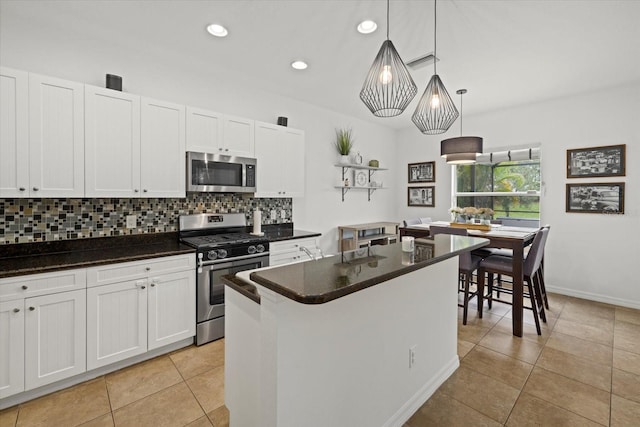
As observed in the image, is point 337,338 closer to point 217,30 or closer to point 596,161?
point 217,30

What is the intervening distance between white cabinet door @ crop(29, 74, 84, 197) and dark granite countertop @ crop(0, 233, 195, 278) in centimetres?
49

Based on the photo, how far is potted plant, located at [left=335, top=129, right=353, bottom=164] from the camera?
466cm

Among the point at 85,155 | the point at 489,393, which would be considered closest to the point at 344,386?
the point at 489,393

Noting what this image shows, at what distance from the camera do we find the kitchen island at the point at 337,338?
1.21m

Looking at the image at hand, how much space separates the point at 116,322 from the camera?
226cm

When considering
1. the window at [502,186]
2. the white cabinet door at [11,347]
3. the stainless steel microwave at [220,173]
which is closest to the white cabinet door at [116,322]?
the white cabinet door at [11,347]

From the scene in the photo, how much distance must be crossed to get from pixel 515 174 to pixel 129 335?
5.29 m

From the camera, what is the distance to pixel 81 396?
2045mm

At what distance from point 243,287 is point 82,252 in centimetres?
189

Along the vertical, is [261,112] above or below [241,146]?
above

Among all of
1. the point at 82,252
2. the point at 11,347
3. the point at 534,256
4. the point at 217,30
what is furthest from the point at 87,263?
the point at 534,256

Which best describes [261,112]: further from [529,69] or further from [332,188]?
[529,69]

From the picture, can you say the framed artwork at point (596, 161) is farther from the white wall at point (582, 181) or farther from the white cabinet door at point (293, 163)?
the white cabinet door at point (293, 163)

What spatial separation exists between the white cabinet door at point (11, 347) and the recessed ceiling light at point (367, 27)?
312 cm
